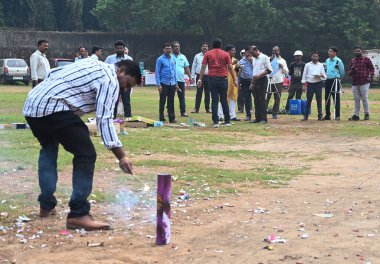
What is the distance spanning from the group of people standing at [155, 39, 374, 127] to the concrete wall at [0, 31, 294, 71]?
2779 cm

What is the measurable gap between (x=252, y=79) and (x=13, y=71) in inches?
1024

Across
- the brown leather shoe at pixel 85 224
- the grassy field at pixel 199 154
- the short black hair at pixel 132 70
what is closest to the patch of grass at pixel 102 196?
the grassy field at pixel 199 154

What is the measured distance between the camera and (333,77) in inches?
688

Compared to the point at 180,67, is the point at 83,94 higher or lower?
lower

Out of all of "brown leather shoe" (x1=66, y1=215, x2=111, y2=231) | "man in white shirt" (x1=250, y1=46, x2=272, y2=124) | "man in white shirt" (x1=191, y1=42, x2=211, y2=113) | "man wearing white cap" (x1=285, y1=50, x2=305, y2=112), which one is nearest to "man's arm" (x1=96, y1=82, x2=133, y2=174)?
"brown leather shoe" (x1=66, y1=215, x2=111, y2=231)

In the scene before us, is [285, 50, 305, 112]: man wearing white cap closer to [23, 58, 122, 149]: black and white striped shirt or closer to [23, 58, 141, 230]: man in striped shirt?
[23, 58, 141, 230]: man in striped shirt

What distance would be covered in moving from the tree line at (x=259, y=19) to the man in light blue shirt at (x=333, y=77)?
92.5ft

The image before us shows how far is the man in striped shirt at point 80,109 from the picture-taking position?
5570 mm

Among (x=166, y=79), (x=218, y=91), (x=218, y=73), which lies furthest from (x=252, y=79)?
(x=166, y=79)

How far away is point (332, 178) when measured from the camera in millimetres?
8656

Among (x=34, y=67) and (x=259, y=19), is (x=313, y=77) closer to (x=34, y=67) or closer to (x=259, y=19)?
(x=34, y=67)

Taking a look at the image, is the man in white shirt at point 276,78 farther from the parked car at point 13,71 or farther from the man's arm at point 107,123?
the parked car at point 13,71

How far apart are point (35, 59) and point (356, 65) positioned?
329 inches

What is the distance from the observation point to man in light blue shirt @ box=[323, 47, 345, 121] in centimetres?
1733
